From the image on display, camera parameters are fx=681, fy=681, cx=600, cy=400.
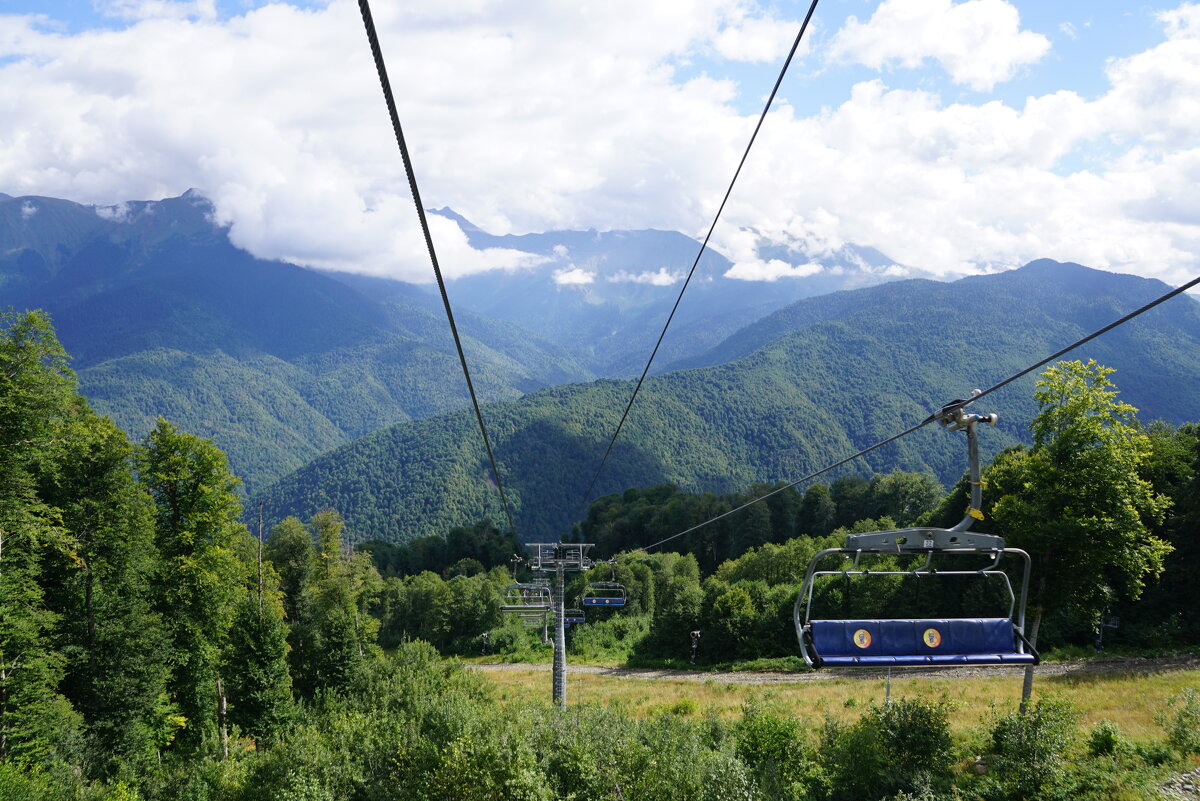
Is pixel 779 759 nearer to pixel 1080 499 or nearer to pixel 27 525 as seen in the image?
pixel 1080 499

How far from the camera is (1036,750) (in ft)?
51.8

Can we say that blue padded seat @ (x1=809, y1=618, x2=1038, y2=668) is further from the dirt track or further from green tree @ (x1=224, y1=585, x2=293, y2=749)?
green tree @ (x1=224, y1=585, x2=293, y2=749)

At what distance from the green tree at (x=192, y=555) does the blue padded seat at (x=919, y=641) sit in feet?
88.3

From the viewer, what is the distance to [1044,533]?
18547 millimetres

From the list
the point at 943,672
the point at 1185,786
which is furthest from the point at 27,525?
the point at 943,672

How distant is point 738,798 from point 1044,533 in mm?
10903

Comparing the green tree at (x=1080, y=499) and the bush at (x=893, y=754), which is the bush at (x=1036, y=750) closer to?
the green tree at (x=1080, y=499)

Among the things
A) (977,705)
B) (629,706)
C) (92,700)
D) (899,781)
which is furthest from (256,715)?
(977,705)

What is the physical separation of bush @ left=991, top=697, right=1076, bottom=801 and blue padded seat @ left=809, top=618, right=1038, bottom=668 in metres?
7.53

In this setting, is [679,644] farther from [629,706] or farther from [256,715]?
[256,715]

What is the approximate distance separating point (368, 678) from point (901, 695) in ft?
72.2

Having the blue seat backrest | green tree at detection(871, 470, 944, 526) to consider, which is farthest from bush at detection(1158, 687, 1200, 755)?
green tree at detection(871, 470, 944, 526)

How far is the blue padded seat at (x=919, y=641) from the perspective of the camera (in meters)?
10.5

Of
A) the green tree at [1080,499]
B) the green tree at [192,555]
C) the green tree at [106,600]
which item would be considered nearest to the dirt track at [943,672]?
the green tree at [1080,499]
